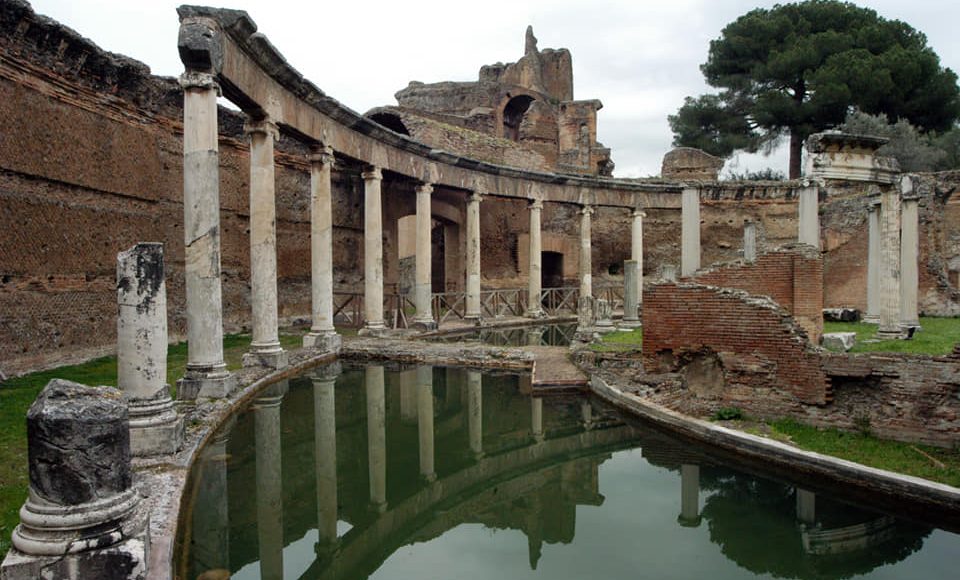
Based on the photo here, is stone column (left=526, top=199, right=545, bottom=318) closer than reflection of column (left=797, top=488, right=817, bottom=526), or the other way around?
reflection of column (left=797, top=488, right=817, bottom=526)

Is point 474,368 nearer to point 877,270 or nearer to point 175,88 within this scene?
point 175,88

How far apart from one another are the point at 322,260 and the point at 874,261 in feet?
38.1

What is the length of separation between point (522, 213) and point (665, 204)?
4.98 m

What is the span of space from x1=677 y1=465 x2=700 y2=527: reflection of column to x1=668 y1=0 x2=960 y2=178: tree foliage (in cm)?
2439

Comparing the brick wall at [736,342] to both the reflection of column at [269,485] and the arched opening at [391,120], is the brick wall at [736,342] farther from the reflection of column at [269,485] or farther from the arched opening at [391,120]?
the arched opening at [391,120]

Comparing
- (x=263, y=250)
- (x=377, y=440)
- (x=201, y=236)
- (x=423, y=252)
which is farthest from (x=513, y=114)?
(x=377, y=440)

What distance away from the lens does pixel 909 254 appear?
42.1 feet

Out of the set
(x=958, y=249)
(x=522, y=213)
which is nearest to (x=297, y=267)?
(x=522, y=213)

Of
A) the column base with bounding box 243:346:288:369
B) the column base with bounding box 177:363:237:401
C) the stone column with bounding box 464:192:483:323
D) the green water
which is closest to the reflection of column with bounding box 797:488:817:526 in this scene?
the green water

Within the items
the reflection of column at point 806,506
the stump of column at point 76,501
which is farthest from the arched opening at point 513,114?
the stump of column at point 76,501

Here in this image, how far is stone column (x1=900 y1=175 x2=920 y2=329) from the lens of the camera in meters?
12.7

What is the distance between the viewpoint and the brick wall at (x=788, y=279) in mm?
10320

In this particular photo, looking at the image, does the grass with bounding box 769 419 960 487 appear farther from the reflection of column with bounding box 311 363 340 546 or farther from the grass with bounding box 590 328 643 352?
the reflection of column with bounding box 311 363 340 546

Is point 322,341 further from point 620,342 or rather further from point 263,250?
point 620,342
